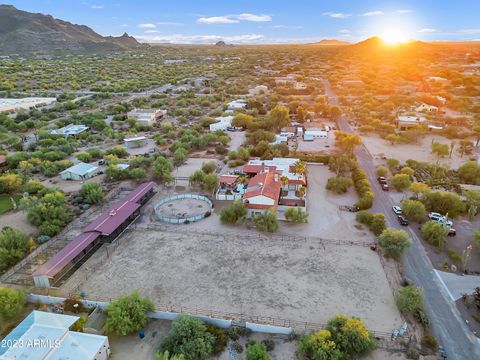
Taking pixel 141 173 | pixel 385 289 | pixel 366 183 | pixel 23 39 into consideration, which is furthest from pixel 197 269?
pixel 23 39

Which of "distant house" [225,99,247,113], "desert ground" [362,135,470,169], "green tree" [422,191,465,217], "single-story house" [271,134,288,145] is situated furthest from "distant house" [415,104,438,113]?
"green tree" [422,191,465,217]

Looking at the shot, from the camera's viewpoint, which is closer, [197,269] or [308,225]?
[197,269]

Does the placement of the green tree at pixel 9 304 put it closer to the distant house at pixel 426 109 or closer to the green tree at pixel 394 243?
the green tree at pixel 394 243

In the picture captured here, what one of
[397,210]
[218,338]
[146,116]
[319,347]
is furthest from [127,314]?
[146,116]

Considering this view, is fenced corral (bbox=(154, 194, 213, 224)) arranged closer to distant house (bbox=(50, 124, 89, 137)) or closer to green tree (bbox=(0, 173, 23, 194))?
green tree (bbox=(0, 173, 23, 194))

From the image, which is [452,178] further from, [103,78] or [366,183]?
[103,78]

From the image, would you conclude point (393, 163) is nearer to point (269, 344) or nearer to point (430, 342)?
point (430, 342)

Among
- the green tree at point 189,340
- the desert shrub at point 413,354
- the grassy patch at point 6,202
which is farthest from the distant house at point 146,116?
the desert shrub at point 413,354
